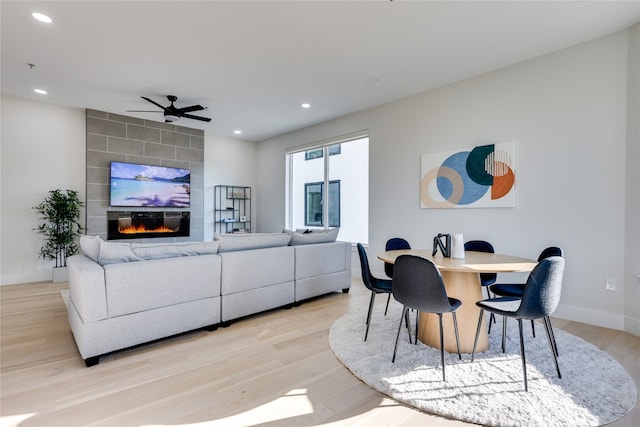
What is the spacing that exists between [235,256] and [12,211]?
4.32 m

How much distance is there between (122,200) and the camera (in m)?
5.77

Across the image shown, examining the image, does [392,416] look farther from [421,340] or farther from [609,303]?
[609,303]

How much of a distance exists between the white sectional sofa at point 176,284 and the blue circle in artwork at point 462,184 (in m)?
1.97

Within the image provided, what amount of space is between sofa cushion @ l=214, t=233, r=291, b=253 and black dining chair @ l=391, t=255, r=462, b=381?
1.69 m

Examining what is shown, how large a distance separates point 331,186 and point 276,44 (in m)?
3.27

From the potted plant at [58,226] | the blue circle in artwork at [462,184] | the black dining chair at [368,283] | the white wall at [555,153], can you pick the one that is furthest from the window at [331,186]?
the potted plant at [58,226]

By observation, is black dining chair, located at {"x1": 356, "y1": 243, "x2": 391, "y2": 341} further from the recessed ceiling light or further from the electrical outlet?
the recessed ceiling light

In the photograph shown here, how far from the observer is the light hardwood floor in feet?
5.73

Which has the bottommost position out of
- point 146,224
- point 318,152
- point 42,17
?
point 146,224

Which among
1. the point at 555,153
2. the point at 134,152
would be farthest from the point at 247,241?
the point at 134,152

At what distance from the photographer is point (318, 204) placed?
649 centimetres

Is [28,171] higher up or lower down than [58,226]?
higher up

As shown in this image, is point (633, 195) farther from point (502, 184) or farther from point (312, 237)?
point (312, 237)

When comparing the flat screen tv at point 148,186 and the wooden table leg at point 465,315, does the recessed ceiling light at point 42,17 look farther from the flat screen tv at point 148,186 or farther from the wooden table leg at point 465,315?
the wooden table leg at point 465,315
